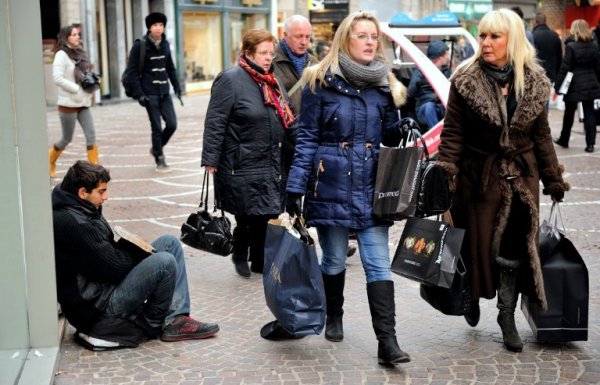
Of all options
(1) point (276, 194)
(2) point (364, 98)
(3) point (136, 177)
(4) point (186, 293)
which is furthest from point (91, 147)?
(2) point (364, 98)

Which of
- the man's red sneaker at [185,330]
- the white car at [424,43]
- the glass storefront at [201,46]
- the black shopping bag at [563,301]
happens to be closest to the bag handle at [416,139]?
the black shopping bag at [563,301]

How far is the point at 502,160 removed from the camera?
5.21 metres

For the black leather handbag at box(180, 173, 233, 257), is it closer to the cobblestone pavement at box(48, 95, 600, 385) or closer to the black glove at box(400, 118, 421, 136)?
the cobblestone pavement at box(48, 95, 600, 385)

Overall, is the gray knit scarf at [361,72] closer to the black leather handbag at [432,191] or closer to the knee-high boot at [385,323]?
the black leather handbag at [432,191]

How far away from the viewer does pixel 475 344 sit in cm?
547

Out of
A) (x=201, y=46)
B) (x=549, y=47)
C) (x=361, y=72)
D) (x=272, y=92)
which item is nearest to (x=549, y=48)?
(x=549, y=47)

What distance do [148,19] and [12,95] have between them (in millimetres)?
7109

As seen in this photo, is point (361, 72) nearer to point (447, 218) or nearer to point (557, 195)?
point (447, 218)

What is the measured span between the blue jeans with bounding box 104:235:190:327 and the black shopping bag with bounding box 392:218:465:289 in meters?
1.27

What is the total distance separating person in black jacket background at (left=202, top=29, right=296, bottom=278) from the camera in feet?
21.7

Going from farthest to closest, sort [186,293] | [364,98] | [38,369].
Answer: [186,293] < [364,98] < [38,369]

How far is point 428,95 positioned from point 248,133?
5.37 meters

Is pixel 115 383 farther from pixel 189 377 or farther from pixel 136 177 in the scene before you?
pixel 136 177

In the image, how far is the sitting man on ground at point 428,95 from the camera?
11.6 m
